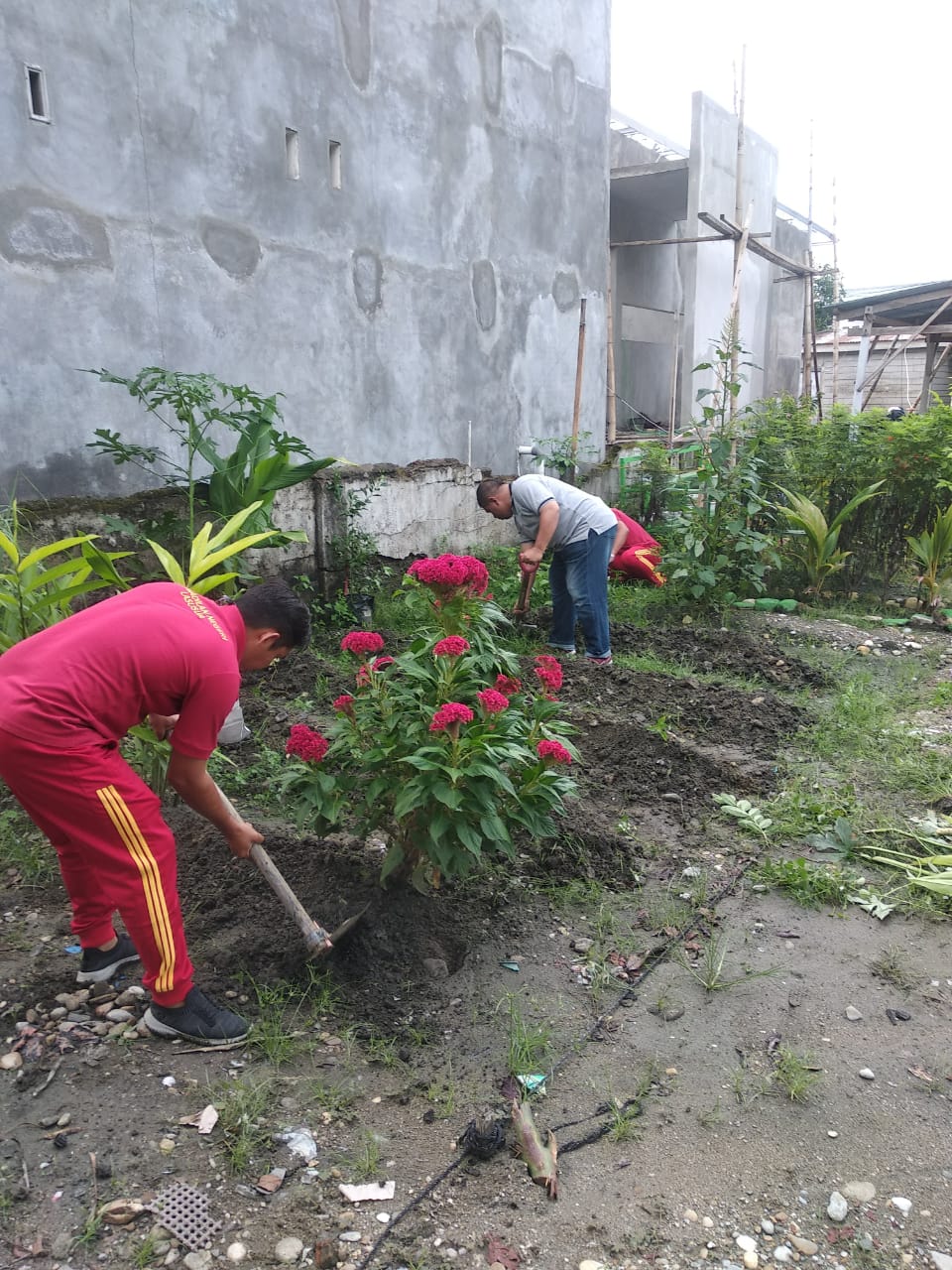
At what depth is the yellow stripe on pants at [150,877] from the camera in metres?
2.46

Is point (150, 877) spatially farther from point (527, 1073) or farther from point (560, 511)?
point (560, 511)

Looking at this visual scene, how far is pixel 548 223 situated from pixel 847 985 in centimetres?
896

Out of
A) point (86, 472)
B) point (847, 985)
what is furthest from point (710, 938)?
point (86, 472)

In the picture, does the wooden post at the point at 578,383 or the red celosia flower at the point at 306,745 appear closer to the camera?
the red celosia flower at the point at 306,745

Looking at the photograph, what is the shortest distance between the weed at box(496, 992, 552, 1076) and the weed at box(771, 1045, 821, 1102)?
65 cm

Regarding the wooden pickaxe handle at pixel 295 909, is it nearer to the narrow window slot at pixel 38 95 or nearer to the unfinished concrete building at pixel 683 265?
the narrow window slot at pixel 38 95

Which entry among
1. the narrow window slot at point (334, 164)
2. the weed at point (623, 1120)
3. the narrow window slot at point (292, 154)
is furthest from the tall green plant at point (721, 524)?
the weed at point (623, 1120)

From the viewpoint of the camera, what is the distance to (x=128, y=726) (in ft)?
8.38

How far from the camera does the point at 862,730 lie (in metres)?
4.94

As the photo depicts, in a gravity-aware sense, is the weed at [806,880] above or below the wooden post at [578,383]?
below

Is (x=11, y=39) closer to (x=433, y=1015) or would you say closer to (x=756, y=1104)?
(x=433, y=1015)

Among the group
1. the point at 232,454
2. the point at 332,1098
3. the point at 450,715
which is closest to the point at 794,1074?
the point at 332,1098

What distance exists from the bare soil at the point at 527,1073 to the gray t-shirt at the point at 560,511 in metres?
2.58

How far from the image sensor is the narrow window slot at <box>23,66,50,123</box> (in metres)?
5.35
